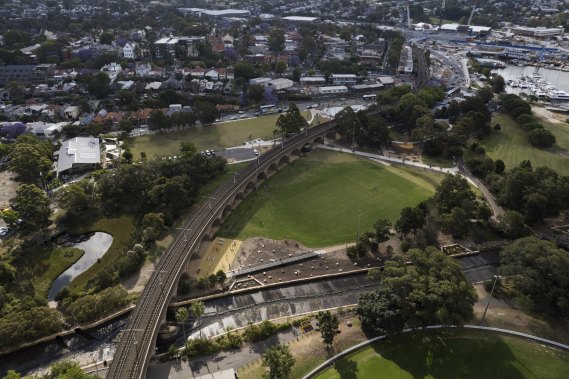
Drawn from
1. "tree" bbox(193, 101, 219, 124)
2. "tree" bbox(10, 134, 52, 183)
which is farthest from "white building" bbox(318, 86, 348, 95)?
"tree" bbox(10, 134, 52, 183)

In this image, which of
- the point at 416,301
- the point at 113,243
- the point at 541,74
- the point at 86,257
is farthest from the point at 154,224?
the point at 541,74

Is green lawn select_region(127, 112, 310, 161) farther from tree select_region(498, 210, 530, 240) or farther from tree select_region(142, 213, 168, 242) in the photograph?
tree select_region(498, 210, 530, 240)

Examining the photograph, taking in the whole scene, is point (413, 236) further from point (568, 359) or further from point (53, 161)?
point (53, 161)

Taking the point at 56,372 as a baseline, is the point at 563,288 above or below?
above

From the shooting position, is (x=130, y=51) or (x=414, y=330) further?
(x=130, y=51)

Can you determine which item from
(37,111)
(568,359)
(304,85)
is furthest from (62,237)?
(304,85)

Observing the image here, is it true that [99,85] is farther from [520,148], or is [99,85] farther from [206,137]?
[520,148]
